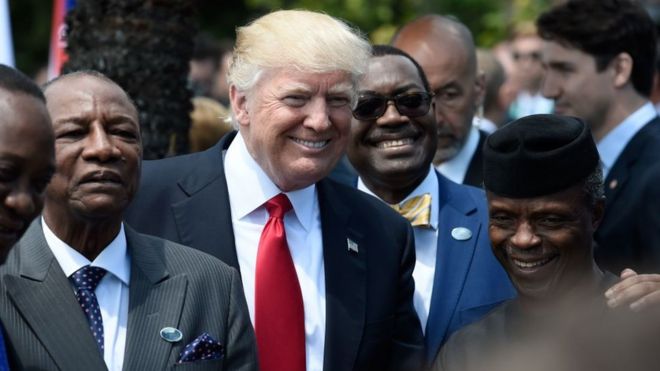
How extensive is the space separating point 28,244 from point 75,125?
0.42 m

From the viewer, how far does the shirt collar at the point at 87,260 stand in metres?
4.26

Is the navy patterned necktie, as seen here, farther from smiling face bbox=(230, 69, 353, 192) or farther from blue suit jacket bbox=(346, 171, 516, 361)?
blue suit jacket bbox=(346, 171, 516, 361)

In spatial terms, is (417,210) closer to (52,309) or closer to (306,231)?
(306,231)

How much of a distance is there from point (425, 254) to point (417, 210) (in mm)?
196

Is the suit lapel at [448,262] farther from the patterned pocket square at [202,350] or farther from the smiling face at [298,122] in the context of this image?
the patterned pocket square at [202,350]

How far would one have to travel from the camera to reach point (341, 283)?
16.1 ft

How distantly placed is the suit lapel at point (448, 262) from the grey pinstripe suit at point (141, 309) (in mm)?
1121

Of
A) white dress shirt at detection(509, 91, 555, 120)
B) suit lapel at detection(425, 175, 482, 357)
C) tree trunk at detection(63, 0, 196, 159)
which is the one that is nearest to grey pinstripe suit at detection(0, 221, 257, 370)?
suit lapel at detection(425, 175, 482, 357)

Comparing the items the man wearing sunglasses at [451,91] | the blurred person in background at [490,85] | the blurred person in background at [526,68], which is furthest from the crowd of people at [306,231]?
the blurred person in background at [526,68]

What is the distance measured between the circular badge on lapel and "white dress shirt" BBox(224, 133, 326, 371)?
23.1 inches

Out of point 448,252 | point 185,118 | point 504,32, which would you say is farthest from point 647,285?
point 504,32

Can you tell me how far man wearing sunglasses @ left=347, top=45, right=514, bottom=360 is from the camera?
17.9 ft

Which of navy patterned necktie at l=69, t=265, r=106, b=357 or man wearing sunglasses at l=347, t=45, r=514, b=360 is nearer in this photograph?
navy patterned necktie at l=69, t=265, r=106, b=357

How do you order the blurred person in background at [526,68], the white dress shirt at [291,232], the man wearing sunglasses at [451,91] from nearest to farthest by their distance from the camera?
the white dress shirt at [291,232], the man wearing sunglasses at [451,91], the blurred person in background at [526,68]
